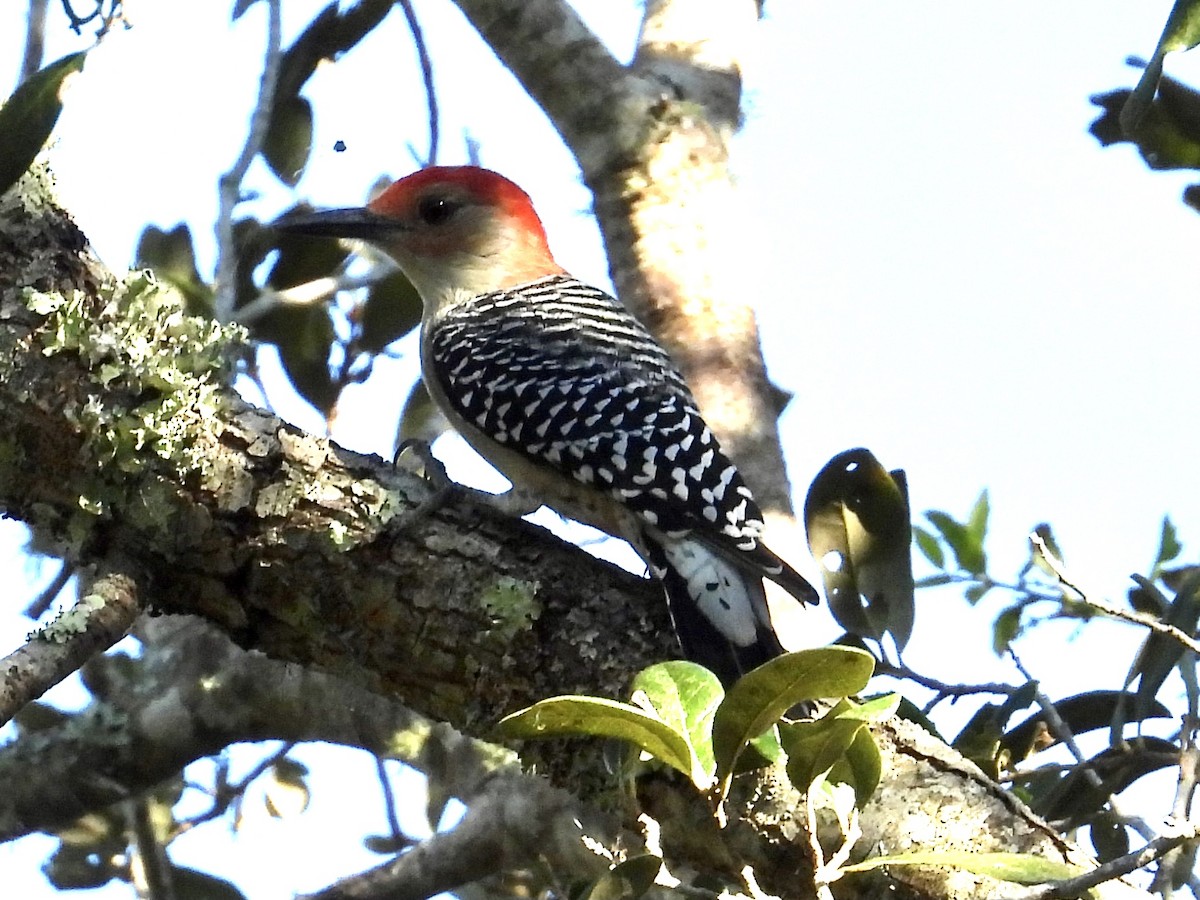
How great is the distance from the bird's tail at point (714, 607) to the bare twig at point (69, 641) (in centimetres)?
81

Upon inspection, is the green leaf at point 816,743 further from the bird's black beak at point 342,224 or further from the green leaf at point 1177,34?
the bird's black beak at point 342,224

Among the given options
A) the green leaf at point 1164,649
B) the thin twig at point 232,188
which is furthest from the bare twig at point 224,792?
the green leaf at point 1164,649

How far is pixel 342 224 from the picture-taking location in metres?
3.80

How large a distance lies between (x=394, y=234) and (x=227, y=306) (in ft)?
2.44

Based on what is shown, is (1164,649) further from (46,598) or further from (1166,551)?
(46,598)

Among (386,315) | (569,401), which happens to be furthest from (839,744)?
(386,315)

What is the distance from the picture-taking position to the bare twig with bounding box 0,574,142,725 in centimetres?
171

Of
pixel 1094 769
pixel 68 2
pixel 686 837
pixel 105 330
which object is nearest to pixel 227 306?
pixel 68 2

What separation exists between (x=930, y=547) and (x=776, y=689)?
197 centimetres

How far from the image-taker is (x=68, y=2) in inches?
113

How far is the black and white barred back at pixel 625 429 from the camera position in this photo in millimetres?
2419

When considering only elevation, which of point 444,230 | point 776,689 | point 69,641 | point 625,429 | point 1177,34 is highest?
point 444,230

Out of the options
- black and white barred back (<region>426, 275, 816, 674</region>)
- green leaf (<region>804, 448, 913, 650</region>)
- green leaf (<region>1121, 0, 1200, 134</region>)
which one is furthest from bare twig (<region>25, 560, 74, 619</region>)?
green leaf (<region>1121, 0, 1200, 134</region>)

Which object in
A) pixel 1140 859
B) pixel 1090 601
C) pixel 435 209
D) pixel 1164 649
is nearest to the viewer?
pixel 1140 859
